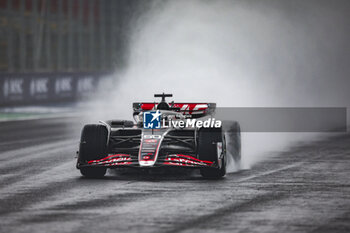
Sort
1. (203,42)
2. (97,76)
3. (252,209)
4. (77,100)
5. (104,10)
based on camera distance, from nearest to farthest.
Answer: (252,209) → (203,42) → (77,100) → (97,76) → (104,10)

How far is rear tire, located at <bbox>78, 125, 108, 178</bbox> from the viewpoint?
11648 millimetres

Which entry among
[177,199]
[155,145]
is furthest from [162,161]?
[177,199]

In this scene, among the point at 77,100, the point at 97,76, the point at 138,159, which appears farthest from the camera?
the point at 97,76

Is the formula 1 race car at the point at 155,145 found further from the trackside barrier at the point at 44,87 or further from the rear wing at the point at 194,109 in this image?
the trackside barrier at the point at 44,87

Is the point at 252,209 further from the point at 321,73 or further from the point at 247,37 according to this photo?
the point at 321,73

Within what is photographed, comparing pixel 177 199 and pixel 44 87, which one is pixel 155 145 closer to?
pixel 177 199

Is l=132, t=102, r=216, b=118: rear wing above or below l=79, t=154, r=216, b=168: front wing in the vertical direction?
above

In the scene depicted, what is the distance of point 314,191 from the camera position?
10.4m

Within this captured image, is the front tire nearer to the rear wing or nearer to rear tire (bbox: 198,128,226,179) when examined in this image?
the rear wing

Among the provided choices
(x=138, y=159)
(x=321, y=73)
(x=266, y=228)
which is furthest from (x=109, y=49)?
(x=266, y=228)

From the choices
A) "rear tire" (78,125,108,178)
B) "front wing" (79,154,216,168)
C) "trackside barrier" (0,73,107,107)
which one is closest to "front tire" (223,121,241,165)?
"front wing" (79,154,216,168)

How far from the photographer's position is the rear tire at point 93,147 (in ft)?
38.2

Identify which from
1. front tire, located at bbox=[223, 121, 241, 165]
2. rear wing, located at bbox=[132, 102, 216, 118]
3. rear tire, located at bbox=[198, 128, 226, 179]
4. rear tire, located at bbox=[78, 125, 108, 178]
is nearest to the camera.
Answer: rear tire, located at bbox=[198, 128, 226, 179]

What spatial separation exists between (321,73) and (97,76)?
13.3 meters
